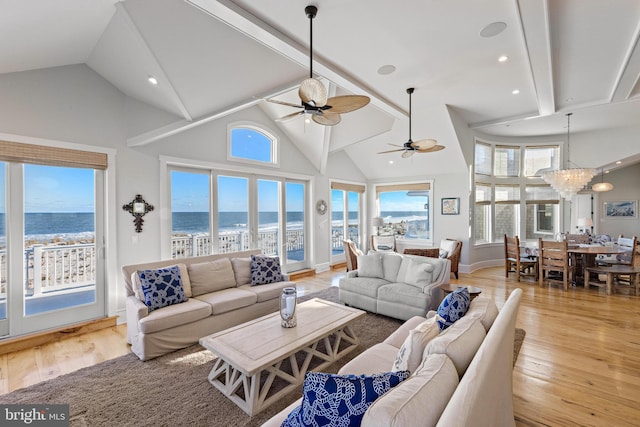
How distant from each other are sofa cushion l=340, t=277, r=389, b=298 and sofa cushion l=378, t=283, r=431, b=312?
4.3 inches

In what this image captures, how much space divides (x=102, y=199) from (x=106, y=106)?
4.17ft

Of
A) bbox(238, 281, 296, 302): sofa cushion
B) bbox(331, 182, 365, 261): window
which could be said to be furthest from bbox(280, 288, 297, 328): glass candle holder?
bbox(331, 182, 365, 261): window

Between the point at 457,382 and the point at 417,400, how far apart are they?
0.34m

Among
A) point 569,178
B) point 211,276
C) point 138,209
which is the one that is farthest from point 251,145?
point 569,178

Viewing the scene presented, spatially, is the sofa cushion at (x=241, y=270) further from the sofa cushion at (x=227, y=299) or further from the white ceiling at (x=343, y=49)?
the white ceiling at (x=343, y=49)

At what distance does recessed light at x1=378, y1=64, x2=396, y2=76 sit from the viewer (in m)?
3.68

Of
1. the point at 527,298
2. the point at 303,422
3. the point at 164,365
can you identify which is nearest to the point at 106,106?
the point at 164,365

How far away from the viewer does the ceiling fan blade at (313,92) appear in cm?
245

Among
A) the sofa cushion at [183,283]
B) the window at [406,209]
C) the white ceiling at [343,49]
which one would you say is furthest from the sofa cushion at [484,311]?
the window at [406,209]

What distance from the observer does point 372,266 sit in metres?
4.48

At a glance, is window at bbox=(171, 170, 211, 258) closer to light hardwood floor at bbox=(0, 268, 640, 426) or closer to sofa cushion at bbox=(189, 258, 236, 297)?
sofa cushion at bbox=(189, 258, 236, 297)

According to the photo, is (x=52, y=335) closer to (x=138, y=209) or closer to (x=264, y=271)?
(x=138, y=209)

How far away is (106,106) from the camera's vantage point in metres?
3.86

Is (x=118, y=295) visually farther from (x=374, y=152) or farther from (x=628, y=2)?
(x=628, y=2)
